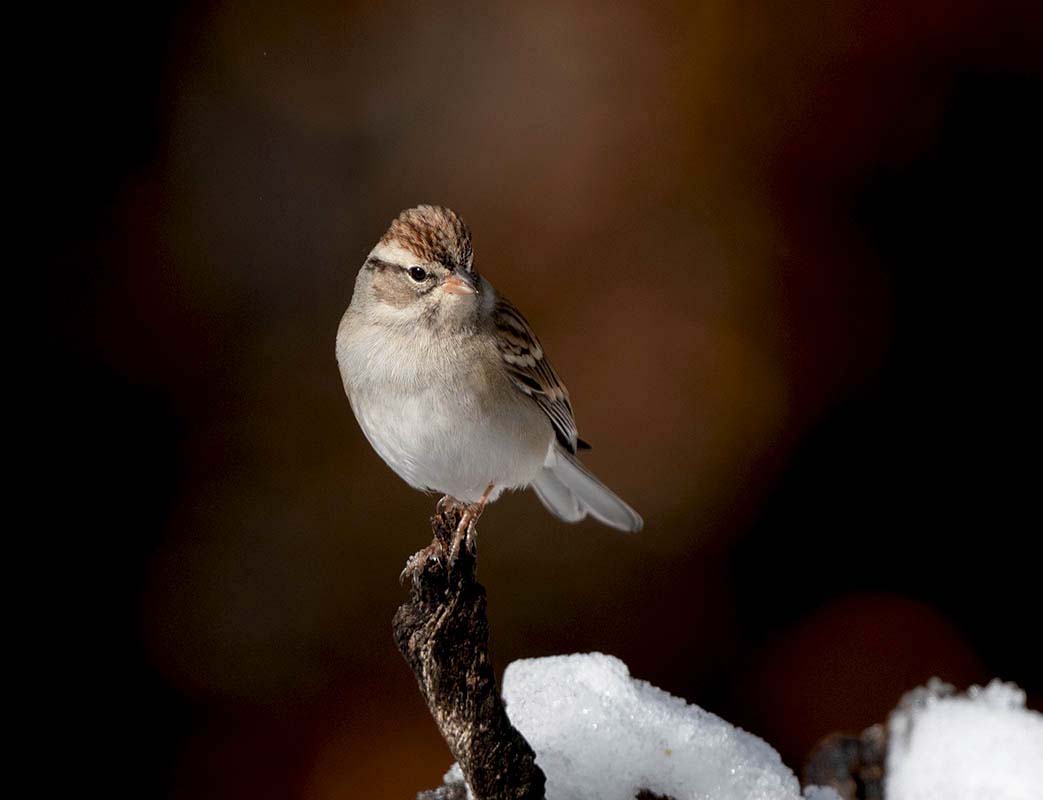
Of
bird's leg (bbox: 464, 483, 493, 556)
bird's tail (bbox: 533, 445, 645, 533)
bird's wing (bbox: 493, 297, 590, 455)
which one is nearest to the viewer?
bird's leg (bbox: 464, 483, 493, 556)

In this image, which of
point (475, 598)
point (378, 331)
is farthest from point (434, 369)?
point (475, 598)

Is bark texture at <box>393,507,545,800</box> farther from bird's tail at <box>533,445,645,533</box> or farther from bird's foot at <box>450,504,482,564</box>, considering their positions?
bird's tail at <box>533,445,645,533</box>

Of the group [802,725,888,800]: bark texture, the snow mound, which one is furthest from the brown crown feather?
[802,725,888,800]: bark texture

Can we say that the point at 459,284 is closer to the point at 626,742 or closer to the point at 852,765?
the point at 626,742

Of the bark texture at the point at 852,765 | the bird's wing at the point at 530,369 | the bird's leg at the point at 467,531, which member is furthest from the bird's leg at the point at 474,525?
the bark texture at the point at 852,765

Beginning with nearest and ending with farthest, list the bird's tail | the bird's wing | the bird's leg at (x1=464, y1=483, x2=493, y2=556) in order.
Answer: the bird's leg at (x1=464, y1=483, x2=493, y2=556), the bird's wing, the bird's tail

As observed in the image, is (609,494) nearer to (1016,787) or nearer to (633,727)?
(633,727)

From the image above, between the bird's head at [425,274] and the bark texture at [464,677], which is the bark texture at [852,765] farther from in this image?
the bird's head at [425,274]
